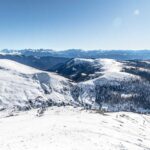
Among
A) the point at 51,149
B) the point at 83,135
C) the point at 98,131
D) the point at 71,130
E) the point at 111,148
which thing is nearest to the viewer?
the point at 51,149

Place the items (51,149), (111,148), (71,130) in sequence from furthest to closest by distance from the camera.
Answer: (71,130), (111,148), (51,149)

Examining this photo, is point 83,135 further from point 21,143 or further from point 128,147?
point 21,143

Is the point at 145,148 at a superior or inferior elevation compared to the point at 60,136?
inferior

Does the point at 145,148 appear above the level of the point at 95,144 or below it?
below

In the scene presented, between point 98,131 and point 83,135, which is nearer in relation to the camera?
point 83,135

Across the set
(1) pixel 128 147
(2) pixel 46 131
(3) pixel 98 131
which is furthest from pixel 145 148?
(2) pixel 46 131

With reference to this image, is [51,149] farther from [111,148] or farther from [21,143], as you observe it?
[111,148]

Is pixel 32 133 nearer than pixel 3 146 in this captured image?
No

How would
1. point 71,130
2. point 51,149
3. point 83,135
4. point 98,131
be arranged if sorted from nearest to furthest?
1. point 51,149
2. point 83,135
3. point 71,130
4. point 98,131

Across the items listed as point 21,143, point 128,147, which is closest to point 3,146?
point 21,143
